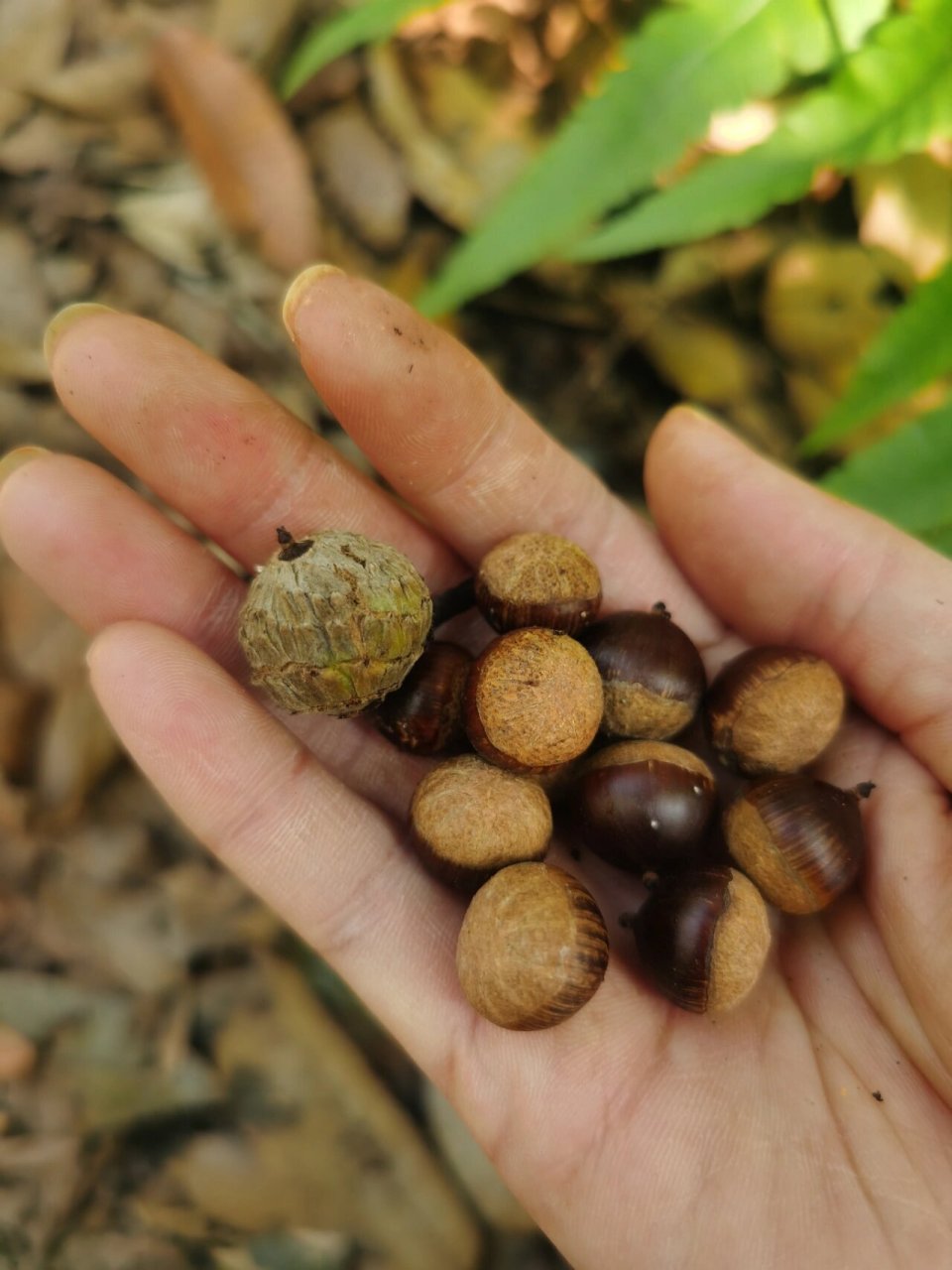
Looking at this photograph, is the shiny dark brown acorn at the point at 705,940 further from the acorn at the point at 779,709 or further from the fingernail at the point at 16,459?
the fingernail at the point at 16,459

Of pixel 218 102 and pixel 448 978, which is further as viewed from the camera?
pixel 218 102

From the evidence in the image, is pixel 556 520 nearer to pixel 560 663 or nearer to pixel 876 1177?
pixel 560 663

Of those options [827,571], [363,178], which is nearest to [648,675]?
[827,571]

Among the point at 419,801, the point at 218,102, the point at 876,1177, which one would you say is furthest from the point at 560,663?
the point at 218,102

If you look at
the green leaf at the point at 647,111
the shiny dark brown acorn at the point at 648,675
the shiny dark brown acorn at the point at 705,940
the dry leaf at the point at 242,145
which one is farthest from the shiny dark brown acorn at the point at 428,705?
the dry leaf at the point at 242,145

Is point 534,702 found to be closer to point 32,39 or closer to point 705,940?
point 705,940

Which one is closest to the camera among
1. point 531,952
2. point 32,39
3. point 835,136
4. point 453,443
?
point 531,952
